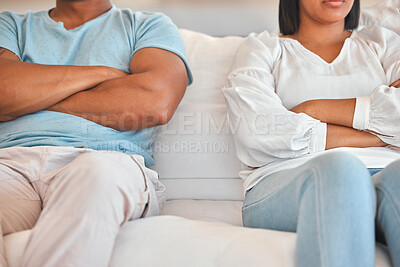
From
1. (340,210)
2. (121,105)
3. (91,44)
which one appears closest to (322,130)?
(340,210)

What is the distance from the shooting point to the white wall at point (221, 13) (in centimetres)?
178

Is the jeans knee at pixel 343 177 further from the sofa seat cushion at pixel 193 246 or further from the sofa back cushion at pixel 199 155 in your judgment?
the sofa back cushion at pixel 199 155

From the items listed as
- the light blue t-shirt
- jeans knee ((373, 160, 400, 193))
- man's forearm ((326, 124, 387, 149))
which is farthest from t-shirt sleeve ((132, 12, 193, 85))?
jeans knee ((373, 160, 400, 193))

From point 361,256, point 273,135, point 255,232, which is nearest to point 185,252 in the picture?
point 255,232

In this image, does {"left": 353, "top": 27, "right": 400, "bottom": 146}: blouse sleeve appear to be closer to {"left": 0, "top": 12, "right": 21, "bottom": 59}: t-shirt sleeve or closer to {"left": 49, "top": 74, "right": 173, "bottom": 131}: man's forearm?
{"left": 49, "top": 74, "right": 173, "bottom": 131}: man's forearm

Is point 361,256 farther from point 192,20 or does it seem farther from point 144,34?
point 192,20

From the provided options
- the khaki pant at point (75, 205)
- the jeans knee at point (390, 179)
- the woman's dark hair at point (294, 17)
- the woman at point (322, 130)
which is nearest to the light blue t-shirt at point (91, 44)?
the khaki pant at point (75, 205)

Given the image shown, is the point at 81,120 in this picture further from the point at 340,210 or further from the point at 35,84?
the point at 340,210

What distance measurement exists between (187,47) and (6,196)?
913 mm

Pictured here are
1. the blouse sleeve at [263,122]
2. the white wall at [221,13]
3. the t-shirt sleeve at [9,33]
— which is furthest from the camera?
the white wall at [221,13]

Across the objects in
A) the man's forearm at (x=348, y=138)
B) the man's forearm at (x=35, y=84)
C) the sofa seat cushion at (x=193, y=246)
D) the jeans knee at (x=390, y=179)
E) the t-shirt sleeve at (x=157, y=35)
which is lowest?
the sofa seat cushion at (x=193, y=246)

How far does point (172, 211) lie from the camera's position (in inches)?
48.9

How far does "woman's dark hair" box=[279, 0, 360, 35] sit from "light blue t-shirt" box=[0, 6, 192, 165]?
1.27 ft

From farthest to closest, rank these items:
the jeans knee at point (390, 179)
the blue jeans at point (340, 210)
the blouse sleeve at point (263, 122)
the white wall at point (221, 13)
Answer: the white wall at point (221, 13)
the blouse sleeve at point (263, 122)
the jeans knee at point (390, 179)
the blue jeans at point (340, 210)
